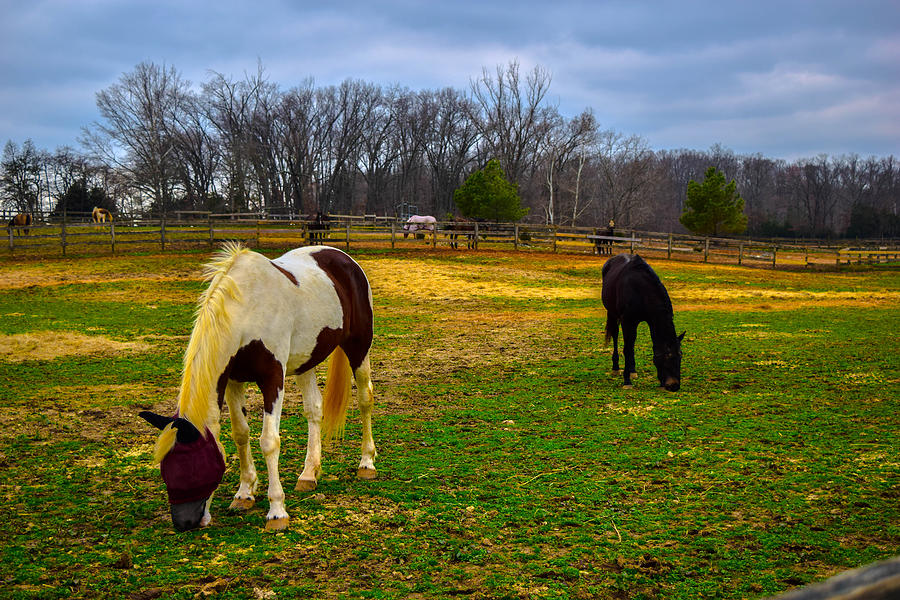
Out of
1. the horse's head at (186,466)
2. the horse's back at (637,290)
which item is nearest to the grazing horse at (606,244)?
the horse's back at (637,290)

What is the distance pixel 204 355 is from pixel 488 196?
123 ft

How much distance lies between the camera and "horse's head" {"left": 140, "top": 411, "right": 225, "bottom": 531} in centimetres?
359

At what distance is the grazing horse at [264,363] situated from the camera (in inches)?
145

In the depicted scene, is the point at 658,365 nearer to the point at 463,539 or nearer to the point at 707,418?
the point at 707,418

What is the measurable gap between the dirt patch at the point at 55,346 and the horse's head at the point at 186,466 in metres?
7.41

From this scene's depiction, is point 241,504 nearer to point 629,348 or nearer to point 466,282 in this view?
point 629,348

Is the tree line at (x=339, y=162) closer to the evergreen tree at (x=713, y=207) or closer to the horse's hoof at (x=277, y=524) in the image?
the evergreen tree at (x=713, y=207)

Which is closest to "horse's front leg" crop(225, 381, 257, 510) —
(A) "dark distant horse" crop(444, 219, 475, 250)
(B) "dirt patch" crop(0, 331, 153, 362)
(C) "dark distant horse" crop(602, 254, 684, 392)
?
(C) "dark distant horse" crop(602, 254, 684, 392)

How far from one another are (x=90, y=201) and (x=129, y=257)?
3088 cm

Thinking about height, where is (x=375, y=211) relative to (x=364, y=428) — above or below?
above

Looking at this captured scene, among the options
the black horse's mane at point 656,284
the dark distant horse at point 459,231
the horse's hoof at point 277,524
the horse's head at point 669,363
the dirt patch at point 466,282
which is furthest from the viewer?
the dark distant horse at point 459,231

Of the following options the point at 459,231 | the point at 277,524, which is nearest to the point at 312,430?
the point at 277,524

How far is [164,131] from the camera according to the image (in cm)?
5078

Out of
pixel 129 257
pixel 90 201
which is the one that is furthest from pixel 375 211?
pixel 129 257
